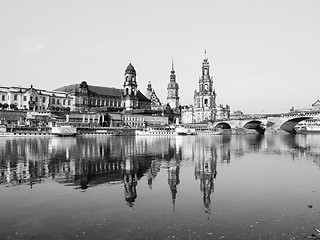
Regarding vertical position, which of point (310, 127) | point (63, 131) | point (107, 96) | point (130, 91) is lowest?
point (63, 131)

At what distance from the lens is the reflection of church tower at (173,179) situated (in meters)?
16.6

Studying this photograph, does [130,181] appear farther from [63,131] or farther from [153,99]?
[153,99]

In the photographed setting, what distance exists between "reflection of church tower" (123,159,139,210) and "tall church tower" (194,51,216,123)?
5024 inches

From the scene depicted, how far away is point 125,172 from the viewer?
23.3m

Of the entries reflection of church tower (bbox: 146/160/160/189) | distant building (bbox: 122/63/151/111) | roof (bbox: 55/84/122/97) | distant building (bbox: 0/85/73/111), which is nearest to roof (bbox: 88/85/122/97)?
roof (bbox: 55/84/122/97)

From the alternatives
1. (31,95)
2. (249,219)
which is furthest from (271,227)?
(31,95)

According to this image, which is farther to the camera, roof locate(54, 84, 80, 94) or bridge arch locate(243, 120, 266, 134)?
roof locate(54, 84, 80, 94)

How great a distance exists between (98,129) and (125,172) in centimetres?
7772

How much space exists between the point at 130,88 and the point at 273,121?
208ft

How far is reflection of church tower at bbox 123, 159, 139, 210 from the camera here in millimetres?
15617

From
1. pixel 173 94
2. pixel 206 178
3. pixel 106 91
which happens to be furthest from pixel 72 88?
pixel 206 178

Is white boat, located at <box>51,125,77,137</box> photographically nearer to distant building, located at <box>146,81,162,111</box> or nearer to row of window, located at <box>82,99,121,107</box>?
row of window, located at <box>82,99,121,107</box>

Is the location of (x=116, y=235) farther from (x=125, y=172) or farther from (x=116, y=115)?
(x=116, y=115)

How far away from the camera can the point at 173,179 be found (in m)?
20.8
